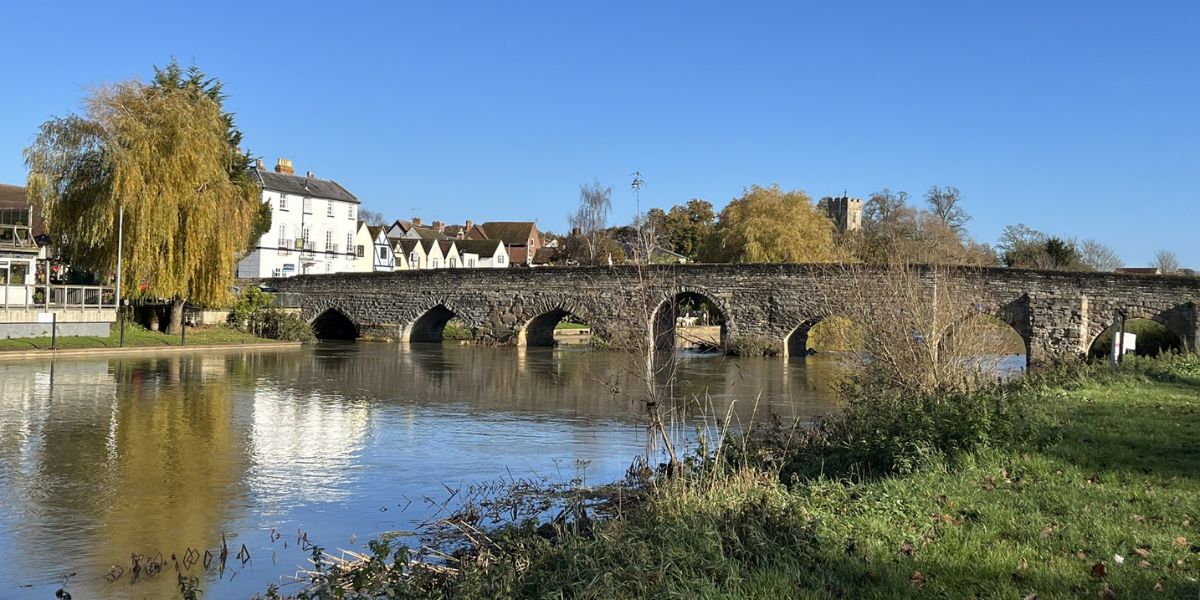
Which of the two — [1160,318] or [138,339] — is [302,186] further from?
[1160,318]

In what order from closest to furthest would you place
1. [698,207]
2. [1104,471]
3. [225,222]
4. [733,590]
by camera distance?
[733,590] → [1104,471] → [225,222] → [698,207]

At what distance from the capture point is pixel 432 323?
4484 cm

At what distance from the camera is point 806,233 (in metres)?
47.2

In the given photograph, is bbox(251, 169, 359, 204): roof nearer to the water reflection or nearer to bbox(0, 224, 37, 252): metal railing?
bbox(0, 224, 37, 252): metal railing

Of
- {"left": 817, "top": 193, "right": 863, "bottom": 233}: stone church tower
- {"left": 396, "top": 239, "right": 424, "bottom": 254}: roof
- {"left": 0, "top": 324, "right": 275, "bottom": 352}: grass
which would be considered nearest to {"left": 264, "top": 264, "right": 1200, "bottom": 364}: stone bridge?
{"left": 0, "top": 324, "right": 275, "bottom": 352}: grass

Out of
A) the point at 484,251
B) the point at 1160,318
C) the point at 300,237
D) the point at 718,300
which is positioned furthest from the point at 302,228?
the point at 1160,318

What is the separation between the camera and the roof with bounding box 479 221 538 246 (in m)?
85.5

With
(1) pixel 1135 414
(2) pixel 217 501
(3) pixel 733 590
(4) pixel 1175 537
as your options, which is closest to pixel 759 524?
(3) pixel 733 590

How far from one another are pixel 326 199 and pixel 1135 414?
169ft

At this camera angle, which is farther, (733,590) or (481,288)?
(481,288)

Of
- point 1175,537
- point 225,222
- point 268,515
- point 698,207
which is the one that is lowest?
point 268,515

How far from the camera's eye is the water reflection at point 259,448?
28.1 ft

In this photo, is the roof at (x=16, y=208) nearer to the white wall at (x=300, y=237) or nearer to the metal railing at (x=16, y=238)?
the metal railing at (x=16, y=238)

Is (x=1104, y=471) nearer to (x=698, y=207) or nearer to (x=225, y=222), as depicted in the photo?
(x=225, y=222)
